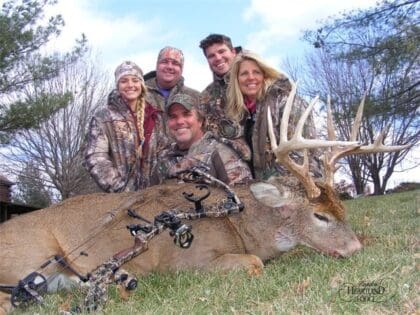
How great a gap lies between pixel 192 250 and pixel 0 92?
12464mm

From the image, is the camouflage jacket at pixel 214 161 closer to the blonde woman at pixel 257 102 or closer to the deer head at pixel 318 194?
the blonde woman at pixel 257 102

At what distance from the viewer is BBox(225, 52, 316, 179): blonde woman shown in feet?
20.8

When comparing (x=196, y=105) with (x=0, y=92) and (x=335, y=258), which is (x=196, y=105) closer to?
(x=335, y=258)

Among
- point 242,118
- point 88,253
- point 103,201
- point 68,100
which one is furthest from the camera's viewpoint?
point 68,100

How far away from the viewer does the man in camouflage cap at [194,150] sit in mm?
6184

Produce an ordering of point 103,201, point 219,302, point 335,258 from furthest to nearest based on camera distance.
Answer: point 103,201
point 335,258
point 219,302

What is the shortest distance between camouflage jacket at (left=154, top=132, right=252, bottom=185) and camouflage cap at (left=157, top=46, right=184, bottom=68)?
1516 mm

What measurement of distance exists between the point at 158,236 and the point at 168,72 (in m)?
3.04

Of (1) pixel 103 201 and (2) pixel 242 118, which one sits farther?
(2) pixel 242 118

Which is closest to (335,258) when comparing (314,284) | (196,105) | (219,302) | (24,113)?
(314,284)

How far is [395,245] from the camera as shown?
480 cm

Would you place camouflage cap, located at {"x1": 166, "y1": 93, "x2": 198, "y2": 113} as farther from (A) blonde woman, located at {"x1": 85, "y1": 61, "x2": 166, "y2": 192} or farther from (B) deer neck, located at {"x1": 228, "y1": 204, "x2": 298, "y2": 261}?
(B) deer neck, located at {"x1": 228, "y1": 204, "x2": 298, "y2": 261}

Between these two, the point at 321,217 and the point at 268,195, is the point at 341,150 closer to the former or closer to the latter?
the point at 321,217

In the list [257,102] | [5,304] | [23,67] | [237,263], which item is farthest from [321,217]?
[23,67]
